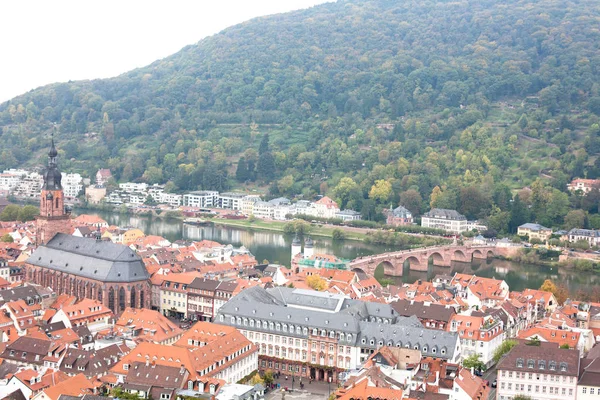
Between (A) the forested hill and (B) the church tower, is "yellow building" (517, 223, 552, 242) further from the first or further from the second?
(B) the church tower

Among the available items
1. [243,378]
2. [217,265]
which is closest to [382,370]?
[243,378]

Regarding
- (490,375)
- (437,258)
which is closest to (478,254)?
(437,258)

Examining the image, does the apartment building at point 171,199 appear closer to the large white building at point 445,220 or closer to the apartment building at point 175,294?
the large white building at point 445,220

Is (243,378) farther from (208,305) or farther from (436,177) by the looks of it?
(436,177)

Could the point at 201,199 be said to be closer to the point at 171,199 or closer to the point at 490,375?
the point at 171,199

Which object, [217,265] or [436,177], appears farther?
[436,177]

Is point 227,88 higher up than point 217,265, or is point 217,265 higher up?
point 227,88

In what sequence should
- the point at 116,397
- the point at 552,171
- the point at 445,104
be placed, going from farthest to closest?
the point at 445,104, the point at 552,171, the point at 116,397
